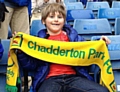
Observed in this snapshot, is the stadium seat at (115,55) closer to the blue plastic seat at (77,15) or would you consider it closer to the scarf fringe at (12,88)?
the scarf fringe at (12,88)

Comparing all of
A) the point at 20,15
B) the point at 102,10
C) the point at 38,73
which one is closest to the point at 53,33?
the point at 38,73

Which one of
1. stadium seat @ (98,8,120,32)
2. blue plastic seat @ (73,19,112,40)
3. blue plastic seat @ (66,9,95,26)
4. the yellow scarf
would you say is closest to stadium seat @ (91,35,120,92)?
the yellow scarf

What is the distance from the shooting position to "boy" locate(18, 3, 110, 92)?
2807mm

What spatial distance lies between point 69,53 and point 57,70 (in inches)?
6.9

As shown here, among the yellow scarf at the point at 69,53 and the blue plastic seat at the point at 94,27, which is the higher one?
the yellow scarf at the point at 69,53

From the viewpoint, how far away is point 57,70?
293 centimetres

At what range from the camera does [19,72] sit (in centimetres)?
294

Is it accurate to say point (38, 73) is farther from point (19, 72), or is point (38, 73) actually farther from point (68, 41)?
point (68, 41)

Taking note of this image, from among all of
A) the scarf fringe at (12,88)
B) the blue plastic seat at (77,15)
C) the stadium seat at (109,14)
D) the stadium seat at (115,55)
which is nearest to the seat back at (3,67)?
the scarf fringe at (12,88)

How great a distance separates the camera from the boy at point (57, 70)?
2.81 m

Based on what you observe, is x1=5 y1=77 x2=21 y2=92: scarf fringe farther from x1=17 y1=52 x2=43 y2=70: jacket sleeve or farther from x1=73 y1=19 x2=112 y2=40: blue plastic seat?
x1=73 y1=19 x2=112 y2=40: blue plastic seat

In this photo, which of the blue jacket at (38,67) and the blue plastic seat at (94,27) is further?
the blue plastic seat at (94,27)

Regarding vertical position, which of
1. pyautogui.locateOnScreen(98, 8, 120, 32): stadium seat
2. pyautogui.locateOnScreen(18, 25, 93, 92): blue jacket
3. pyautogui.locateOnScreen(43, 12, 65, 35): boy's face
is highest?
pyautogui.locateOnScreen(43, 12, 65, 35): boy's face

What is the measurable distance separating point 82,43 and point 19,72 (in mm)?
584
